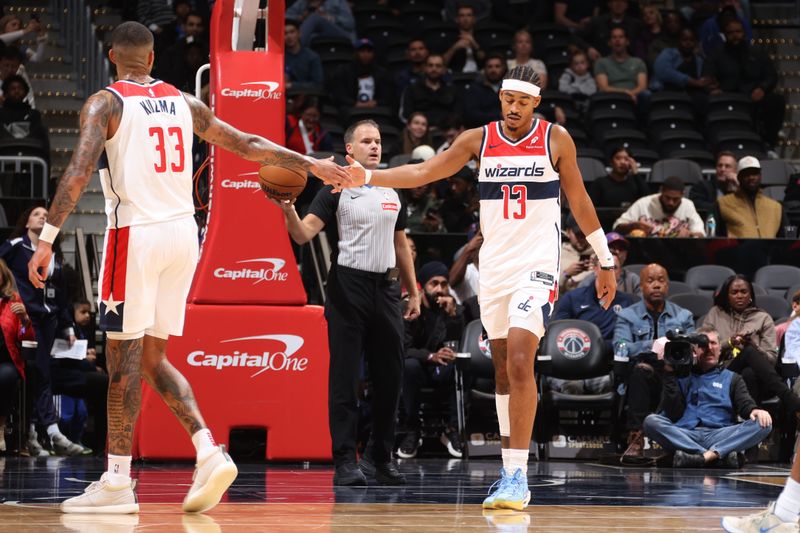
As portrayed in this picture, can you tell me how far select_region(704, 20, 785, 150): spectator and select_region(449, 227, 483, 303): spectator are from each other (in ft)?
20.8

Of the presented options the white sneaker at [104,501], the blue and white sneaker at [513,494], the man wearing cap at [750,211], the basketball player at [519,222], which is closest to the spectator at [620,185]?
the man wearing cap at [750,211]

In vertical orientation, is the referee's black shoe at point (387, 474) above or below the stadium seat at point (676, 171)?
below

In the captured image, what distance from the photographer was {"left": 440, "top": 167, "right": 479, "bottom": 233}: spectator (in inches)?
464

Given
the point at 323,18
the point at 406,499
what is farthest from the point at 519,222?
the point at 323,18

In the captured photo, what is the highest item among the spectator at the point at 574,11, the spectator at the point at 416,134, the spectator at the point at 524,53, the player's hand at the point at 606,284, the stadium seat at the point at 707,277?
the spectator at the point at 574,11

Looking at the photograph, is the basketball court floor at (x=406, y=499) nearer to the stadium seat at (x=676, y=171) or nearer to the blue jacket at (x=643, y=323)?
the blue jacket at (x=643, y=323)

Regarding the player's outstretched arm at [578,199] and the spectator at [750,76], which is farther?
the spectator at [750,76]

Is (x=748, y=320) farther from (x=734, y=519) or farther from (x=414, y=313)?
(x=734, y=519)

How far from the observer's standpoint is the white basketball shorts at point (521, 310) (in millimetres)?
6008

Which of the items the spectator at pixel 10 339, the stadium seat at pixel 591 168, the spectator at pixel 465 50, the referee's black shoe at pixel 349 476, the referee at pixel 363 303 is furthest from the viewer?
the spectator at pixel 465 50

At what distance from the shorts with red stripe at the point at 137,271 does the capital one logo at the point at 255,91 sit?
2843 mm

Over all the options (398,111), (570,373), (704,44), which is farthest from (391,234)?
(704,44)

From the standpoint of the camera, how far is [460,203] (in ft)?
39.1

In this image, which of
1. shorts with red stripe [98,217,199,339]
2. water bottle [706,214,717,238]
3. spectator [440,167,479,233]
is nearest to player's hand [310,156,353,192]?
shorts with red stripe [98,217,199,339]
